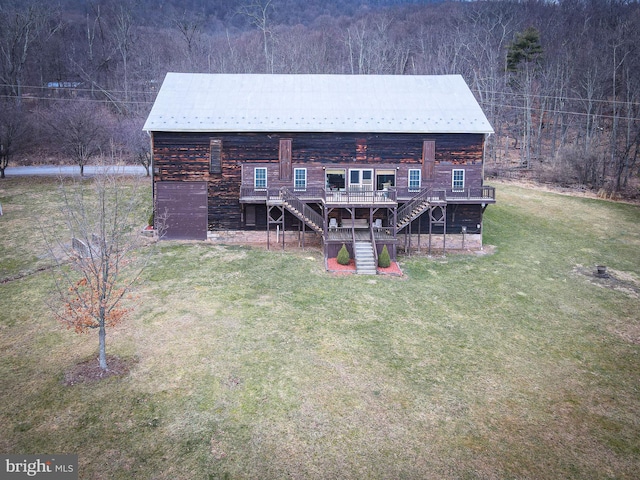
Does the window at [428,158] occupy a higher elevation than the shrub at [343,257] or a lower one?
higher

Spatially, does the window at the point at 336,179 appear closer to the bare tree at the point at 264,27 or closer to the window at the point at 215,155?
the window at the point at 215,155

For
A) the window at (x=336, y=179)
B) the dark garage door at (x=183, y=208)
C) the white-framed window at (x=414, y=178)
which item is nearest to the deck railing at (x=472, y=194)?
the white-framed window at (x=414, y=178)

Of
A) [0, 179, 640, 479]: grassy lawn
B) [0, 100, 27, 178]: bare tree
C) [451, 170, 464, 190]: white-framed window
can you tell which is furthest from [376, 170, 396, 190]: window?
[0, 100, 27, 178]: bare tree

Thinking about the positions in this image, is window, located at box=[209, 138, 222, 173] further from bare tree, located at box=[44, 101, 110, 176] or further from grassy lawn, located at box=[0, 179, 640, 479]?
bare tree, located at box=[44, 101, 110, 176]

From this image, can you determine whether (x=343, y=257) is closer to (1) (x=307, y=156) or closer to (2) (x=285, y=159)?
(1) (x=307, y=156)

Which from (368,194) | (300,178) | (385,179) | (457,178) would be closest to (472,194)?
(457,178)

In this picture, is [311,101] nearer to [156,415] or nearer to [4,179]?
[156,415]
